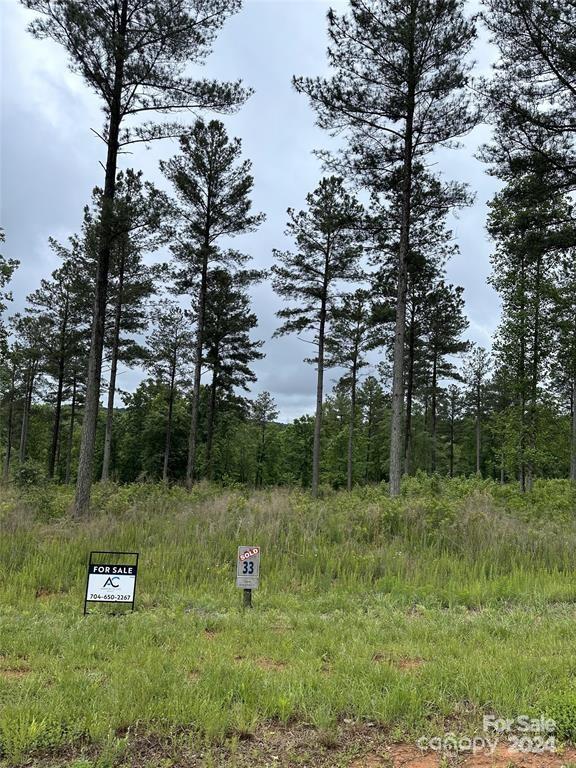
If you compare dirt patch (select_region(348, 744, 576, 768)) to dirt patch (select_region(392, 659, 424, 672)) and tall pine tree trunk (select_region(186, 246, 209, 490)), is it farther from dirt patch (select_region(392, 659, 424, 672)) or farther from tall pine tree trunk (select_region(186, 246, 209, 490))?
tall pine tree trunk (select_region(186, 246, 209, 490))

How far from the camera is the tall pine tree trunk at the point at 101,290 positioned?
10375 millimetres

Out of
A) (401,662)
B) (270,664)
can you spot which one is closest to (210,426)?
(270,664)

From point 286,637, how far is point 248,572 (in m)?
1.16

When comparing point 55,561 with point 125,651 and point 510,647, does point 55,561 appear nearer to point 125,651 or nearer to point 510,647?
point 125,651

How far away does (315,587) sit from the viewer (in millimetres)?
6461

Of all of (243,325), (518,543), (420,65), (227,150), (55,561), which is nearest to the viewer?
(55,561)

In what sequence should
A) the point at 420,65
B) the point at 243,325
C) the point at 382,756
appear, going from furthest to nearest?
the point at 243,325 < the point at 420,65 < the point at 382,756

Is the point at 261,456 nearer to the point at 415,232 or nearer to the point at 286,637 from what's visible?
the point at 415,232

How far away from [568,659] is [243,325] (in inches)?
801

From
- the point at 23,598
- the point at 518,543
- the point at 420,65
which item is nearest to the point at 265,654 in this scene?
the point at 23,598

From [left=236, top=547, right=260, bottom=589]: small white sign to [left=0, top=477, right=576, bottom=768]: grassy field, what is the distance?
0.38 metres

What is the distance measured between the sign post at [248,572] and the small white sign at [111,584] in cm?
117

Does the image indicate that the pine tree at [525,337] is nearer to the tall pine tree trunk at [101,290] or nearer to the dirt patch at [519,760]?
the tall pine tree trunk at [101,290]

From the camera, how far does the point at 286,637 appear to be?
444cm
